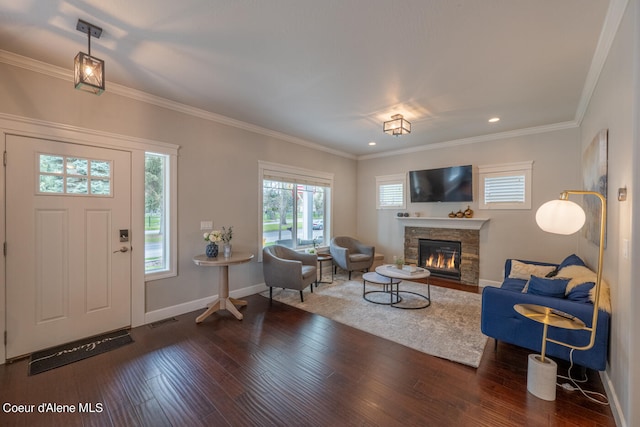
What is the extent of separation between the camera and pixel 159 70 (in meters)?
2.76

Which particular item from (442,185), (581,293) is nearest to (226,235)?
(581,293)

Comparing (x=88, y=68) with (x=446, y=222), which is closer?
(x=88, y=68)

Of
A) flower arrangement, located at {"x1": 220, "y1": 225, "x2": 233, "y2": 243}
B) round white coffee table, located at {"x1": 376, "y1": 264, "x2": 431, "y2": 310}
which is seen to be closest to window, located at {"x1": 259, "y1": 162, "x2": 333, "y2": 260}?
flower arrangement, located at {"x1": 220, "y1": 225, "x2": 233, "y2": 243}

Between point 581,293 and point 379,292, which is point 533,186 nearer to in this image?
point 581,293

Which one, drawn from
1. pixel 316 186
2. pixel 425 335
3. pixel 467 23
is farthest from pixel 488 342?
pixel 316 186

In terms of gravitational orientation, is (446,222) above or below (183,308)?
above

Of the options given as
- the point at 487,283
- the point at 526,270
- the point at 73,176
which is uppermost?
the point at 73,176

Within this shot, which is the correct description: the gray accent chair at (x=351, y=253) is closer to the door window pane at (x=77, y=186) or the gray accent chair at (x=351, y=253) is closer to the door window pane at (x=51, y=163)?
the door window pane at (x=77, y=186)

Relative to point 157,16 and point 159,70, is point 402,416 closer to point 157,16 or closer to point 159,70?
point 157,16

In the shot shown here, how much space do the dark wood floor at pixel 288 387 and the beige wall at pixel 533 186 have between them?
2.47 meters

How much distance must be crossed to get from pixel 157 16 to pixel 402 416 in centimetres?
343

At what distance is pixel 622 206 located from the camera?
1.84 meters

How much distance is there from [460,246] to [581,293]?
3083 mm

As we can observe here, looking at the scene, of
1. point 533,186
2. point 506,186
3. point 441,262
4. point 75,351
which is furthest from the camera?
point 441,262
